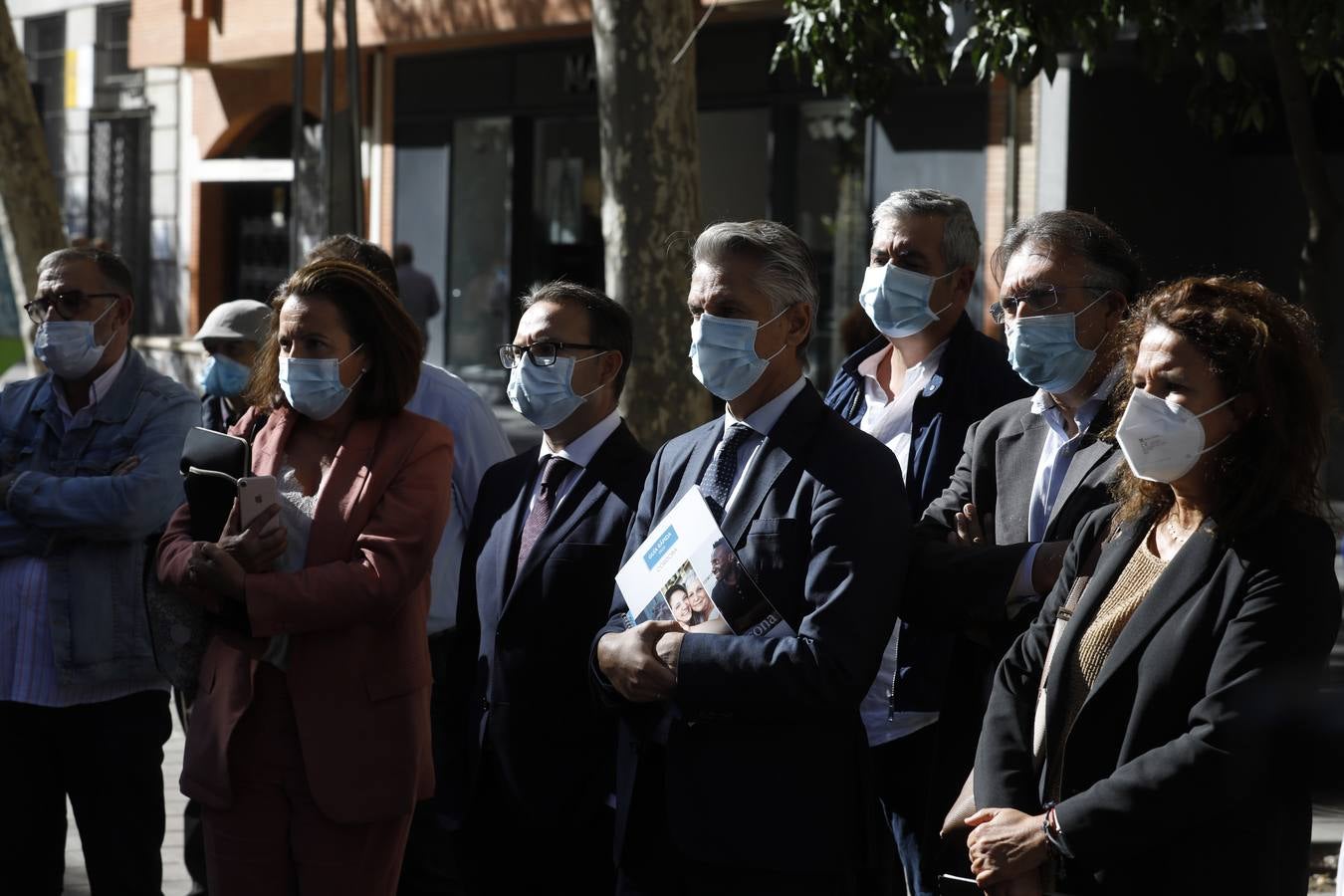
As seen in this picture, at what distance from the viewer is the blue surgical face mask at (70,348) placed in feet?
16.9

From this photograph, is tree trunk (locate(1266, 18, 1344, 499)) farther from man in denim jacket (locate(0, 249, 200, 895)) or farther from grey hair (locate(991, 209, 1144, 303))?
man in denim jacket (locate(0, 249, 200, 895))

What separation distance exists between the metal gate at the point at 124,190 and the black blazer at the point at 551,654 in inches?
964

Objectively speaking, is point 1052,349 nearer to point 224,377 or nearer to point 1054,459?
point 1054,459

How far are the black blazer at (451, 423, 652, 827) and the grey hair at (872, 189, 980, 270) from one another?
99 cm

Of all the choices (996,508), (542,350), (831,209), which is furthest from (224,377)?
(831,209)

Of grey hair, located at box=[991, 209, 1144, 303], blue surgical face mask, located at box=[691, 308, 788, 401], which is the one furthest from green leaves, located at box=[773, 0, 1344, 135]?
blue surgical face mask, located at box=[691, 308, 788, 401]

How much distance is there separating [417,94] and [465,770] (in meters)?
19.2

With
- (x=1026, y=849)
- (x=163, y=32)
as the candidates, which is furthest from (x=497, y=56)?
(x=1026, y=849)

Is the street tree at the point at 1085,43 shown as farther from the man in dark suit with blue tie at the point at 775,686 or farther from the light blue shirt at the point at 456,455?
the man in dark suit with blue tie at the point at 775,686

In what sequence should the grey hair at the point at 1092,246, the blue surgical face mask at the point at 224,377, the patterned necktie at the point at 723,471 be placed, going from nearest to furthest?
the patterned necktie at the point at 723,471 → the grey hair at the point at 1092,246 → the blue surgical face mask at the point at 224,377

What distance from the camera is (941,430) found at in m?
4.43

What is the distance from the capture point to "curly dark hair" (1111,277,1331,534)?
3.09m

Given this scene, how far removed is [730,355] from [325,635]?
1.17 meters

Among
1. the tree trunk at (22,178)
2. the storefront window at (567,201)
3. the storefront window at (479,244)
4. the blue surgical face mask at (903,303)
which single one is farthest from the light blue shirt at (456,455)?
the storefront window at (479,244)
